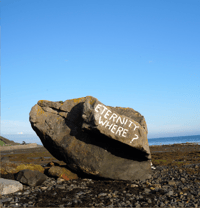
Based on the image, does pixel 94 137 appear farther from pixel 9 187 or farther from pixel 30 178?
pixel 9 187

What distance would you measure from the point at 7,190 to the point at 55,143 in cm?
300

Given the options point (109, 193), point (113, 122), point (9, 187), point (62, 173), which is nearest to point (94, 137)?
point (113, 122)

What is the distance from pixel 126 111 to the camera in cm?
1107

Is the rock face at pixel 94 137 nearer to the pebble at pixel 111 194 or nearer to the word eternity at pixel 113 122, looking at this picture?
the word eternity at pixel 113 122

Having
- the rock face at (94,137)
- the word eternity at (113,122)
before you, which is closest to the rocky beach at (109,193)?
the rock face at (94,137)

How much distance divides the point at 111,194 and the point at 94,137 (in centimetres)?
298

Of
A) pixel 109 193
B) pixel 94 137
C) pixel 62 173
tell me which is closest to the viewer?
pixel 109 193

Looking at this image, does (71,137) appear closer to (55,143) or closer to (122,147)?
(55,143)

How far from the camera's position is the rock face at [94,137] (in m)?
9.12

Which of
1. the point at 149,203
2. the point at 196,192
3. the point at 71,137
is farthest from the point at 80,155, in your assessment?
the point at 196,192

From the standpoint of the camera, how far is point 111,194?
7504mm

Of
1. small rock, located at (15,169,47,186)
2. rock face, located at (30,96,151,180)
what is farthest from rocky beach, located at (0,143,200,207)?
rock face, located at (30,96,151,180)

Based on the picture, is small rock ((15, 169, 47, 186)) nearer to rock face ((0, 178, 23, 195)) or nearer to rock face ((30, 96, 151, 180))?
rock face ((0, 178, 23, 195))

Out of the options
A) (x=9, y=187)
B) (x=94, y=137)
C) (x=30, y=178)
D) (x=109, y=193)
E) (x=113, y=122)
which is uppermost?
(x=113, y=122)
